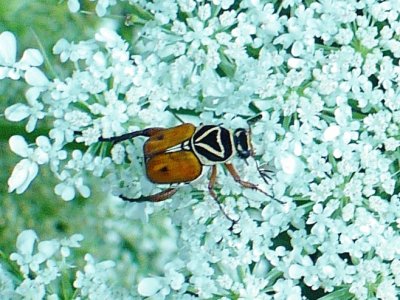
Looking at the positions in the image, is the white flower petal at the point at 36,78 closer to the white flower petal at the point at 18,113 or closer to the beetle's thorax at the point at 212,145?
the white flower petal at the point at 18,113

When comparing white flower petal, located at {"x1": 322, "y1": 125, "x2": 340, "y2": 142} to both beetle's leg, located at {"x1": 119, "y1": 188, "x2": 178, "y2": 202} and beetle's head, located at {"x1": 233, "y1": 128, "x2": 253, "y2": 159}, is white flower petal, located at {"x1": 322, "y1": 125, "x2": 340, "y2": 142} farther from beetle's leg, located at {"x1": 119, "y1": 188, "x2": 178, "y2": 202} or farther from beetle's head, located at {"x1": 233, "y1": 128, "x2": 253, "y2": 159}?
beetle's leg, located at {"x1": 119, "y1": 188, "x2": 178, "y2": 202}

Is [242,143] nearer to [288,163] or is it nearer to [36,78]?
[288,163]

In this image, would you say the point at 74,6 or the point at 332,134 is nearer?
the point at 332,134

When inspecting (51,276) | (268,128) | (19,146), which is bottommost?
(51,276)

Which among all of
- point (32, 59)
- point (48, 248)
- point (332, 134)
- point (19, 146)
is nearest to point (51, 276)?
point (48, 248)

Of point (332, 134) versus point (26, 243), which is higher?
point (332, 134)

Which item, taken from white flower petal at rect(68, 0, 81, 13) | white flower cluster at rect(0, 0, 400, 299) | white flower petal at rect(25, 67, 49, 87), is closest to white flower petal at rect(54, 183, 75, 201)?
white flower cluster at rect(0, 0, 400, 299)

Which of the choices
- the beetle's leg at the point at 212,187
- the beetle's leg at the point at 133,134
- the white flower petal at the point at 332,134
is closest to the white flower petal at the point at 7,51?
the beetle's leg at the point at 133,134
